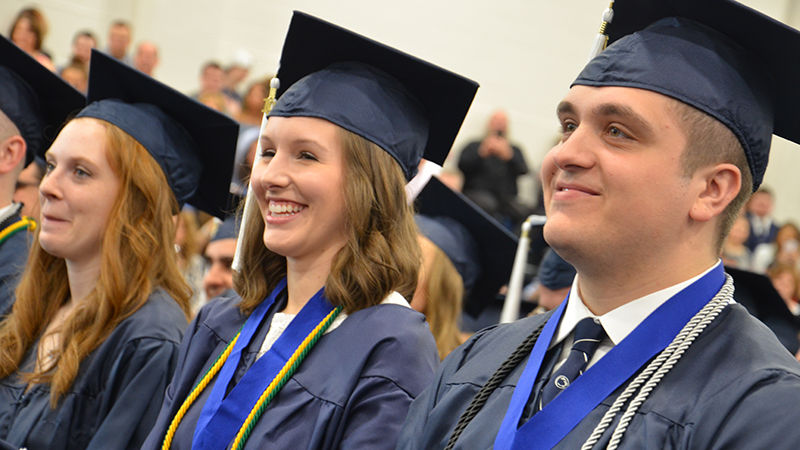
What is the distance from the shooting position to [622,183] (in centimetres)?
187

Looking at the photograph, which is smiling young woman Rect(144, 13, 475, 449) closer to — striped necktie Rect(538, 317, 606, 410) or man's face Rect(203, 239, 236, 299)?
striped necktie Rect(538, 317, 606, 410)

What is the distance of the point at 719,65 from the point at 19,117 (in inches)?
123

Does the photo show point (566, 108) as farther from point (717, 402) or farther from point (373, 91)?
point (373, 91)

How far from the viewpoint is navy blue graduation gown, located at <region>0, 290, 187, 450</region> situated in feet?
9.88

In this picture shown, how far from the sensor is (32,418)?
308 cm

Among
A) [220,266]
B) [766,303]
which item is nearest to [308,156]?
[220,266]

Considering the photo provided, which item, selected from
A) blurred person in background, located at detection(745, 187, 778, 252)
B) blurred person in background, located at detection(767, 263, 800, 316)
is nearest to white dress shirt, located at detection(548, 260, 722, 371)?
blurred person in background, located at detection(767, 263, 800, 316)

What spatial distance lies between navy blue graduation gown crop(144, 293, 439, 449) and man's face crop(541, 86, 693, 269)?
739mm

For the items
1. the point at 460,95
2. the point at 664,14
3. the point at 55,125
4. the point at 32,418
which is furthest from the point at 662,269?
the point at 55,125

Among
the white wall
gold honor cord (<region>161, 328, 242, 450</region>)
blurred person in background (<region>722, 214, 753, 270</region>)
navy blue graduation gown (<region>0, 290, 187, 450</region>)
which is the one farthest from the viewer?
the white wall

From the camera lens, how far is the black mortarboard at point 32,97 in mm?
3998

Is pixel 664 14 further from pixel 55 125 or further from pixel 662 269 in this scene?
pixel 55 125

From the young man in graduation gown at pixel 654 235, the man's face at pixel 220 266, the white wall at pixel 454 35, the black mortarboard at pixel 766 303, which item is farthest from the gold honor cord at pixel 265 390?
the white wall at pixel 454 35

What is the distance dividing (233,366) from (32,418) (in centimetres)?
86
